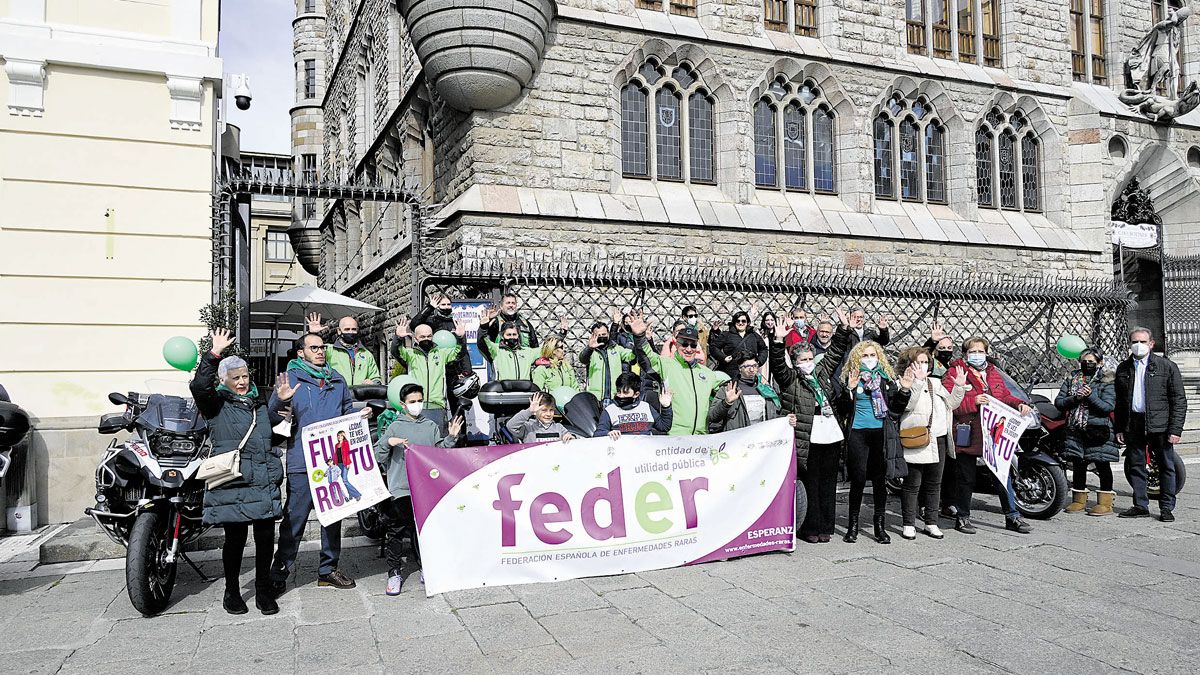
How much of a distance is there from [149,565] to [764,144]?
1420cm

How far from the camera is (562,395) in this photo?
7.56 m

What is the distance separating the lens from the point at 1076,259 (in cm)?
1886

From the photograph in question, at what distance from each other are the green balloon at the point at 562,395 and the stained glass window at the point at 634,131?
8.62 metres

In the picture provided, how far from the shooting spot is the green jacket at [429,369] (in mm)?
7168

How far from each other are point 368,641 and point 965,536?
202 inches

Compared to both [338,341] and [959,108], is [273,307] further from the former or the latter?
[959,108]

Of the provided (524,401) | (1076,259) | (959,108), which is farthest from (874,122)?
(524,401)

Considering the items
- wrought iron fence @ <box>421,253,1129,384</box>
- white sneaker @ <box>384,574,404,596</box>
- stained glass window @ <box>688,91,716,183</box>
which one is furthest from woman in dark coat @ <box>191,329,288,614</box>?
stained glass window @ <box>688,91,716,183</box>

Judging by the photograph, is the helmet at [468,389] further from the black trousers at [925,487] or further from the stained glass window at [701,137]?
the stained glass window at [701,137]

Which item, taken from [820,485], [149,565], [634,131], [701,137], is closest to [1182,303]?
[701,137]

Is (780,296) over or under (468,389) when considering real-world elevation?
over

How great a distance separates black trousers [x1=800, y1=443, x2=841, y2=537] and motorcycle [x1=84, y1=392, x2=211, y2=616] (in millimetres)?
4700

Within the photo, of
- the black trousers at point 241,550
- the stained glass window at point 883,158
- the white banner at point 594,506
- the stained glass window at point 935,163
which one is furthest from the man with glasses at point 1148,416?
the stained glass window at point 935,163

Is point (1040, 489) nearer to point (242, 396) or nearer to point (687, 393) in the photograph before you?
point (687, 393)
